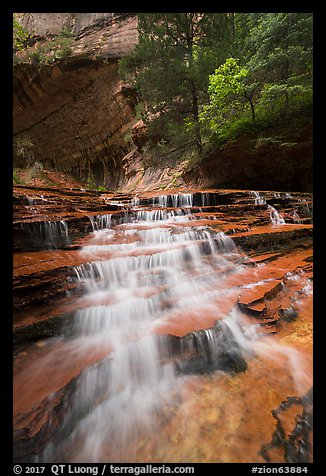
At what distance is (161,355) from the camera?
271 cm

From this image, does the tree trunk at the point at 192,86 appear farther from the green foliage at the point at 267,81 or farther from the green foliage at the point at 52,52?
the green foliage at the point at 52,52

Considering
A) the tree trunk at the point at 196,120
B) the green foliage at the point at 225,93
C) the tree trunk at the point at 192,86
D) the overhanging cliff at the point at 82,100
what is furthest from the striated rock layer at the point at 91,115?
the green foliage at the point at 225,93

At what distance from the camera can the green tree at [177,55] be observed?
8992 mm

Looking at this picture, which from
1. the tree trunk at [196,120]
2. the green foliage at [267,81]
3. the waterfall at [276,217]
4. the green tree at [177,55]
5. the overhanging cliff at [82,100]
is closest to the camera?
the waterfall at [276,217]

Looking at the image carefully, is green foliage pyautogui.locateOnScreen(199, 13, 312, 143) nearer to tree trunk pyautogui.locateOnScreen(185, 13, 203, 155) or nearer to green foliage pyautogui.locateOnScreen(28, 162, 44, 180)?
tree trunk pyautogui.locateOnScreen(185, 13, 203, 155)

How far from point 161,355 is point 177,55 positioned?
11638mm

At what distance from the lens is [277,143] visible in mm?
7754

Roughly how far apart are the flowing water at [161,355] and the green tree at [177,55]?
7705 mm

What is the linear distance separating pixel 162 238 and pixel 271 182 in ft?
19.7

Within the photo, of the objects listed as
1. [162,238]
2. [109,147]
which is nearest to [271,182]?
[162,238]

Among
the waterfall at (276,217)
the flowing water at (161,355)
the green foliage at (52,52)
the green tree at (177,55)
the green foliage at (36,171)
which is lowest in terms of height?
the flowing water at (161,355)

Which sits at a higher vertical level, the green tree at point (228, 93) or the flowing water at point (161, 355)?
the green tree at point (228, 93)

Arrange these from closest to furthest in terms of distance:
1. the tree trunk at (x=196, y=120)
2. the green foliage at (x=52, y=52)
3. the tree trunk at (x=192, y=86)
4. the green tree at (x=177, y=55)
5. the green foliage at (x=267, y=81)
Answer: the green foliage at (x=267, y=81)
the green tree at (x=177, y=55)
the tree trunk at (x=192, y=86)
the tree trunk at (x=196, y=120)
the green foliage at (x=52, y=52)

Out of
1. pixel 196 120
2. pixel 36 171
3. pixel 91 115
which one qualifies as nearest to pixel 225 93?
pixel 196 120
